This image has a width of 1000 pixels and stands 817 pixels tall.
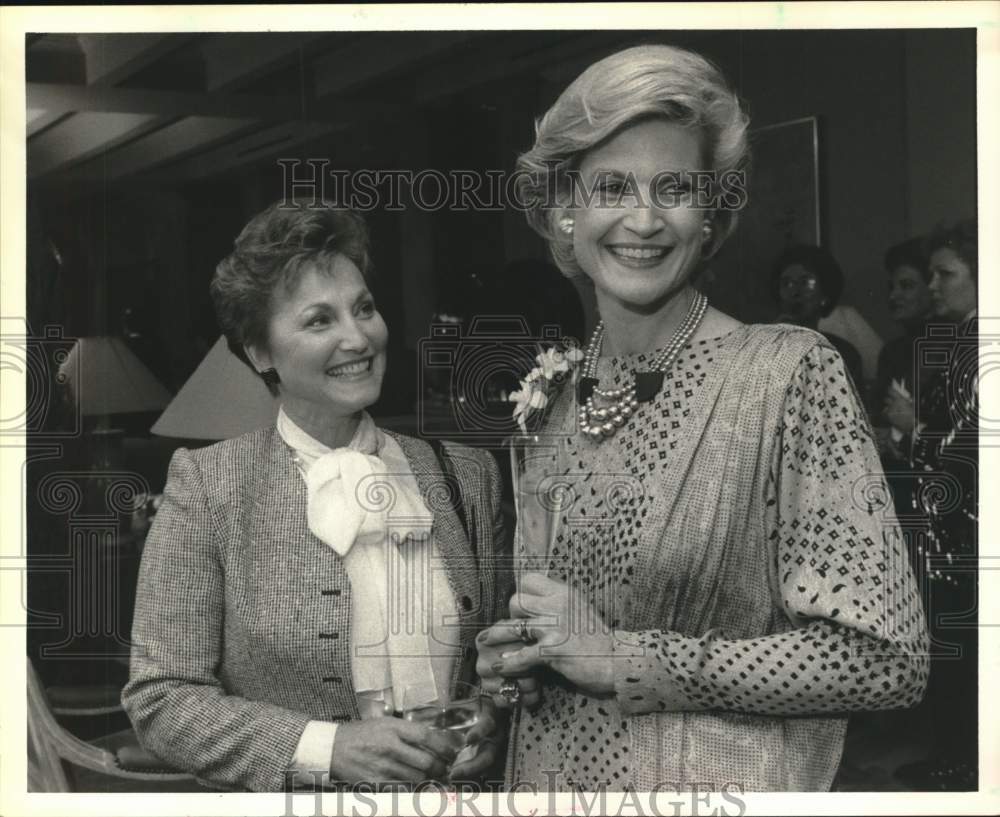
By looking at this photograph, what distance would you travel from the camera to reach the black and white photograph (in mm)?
2336

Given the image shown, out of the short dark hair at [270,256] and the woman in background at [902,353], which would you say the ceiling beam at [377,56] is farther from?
the woman in background at [902,353]

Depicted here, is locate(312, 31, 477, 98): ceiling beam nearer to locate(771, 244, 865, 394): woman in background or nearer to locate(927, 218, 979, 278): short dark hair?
locate(771, 244, 865, 394): woman in background

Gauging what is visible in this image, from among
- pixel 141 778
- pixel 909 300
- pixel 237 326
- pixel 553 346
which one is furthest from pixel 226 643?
pixel 909 300

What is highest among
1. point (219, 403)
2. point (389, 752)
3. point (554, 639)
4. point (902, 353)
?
point (902, 353)

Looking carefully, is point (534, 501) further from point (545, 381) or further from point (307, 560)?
point (307, 560)

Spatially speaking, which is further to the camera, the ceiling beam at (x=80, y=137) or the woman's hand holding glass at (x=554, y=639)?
the ceiling beam at (x=80, y=137)

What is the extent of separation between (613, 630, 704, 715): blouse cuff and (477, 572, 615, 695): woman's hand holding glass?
0.10ft

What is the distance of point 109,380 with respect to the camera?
2484mm

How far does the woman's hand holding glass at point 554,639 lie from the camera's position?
234 cm

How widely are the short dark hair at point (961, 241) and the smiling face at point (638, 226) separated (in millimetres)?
516

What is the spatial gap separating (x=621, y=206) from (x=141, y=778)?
1.61 meters

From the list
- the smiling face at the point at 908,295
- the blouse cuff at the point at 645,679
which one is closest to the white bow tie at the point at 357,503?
the blouse cuff at the point at 645,679

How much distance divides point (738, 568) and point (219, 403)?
44.7 inches
